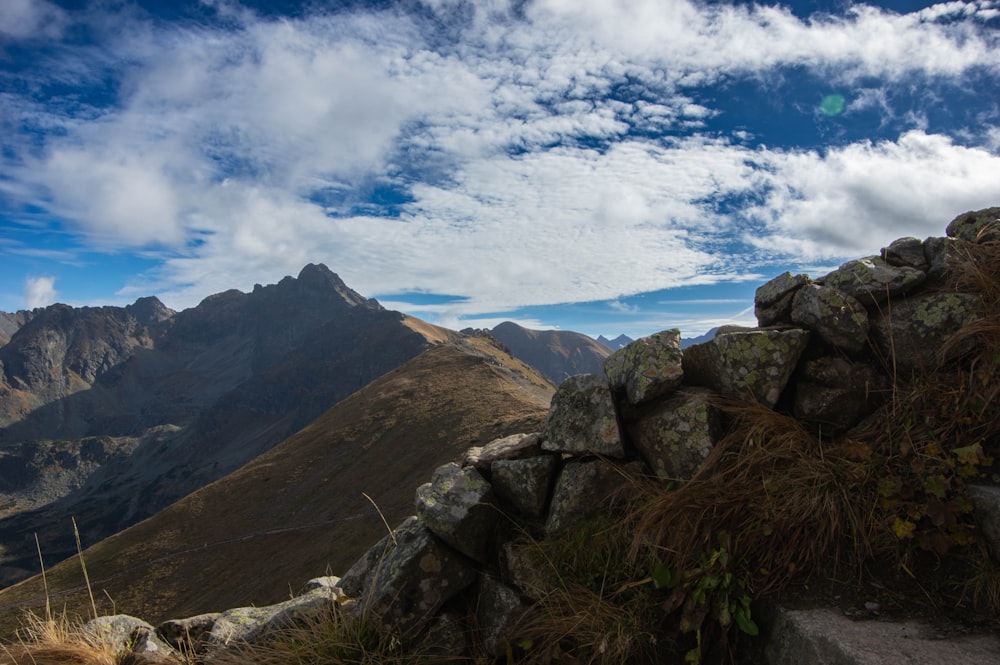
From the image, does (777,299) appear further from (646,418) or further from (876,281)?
(646,418)

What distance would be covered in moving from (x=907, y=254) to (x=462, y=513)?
677 cm

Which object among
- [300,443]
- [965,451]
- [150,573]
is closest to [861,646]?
[965,451]

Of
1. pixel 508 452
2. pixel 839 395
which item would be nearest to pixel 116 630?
pixel 508 452

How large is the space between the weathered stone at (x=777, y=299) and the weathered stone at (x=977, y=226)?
203cm

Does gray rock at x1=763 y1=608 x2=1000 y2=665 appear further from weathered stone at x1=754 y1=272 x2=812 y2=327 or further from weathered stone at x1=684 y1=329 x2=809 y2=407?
weathered stone at x1=754 y1=272 x2=812 y2=327

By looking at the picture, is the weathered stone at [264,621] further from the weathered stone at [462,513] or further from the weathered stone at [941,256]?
the weathered stone at [941,256]

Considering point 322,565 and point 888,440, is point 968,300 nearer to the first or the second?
point 888,440

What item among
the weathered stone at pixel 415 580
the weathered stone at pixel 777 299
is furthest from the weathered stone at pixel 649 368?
the weathered stone at pixel 415 580

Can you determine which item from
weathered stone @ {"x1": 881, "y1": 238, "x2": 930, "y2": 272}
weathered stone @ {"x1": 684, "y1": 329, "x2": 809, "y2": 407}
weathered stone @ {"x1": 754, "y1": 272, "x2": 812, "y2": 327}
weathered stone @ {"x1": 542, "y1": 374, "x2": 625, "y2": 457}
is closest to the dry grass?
weathered stone @ {"x1": 542, "y1": 374, "x2": 625, "y2": 457}

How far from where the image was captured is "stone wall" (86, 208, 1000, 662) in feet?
19.5

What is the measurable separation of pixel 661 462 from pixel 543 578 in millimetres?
1915

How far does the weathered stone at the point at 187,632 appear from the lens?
742 centimetres

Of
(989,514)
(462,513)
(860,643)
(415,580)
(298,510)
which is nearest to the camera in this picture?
(860,643)

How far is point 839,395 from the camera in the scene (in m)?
5.93
